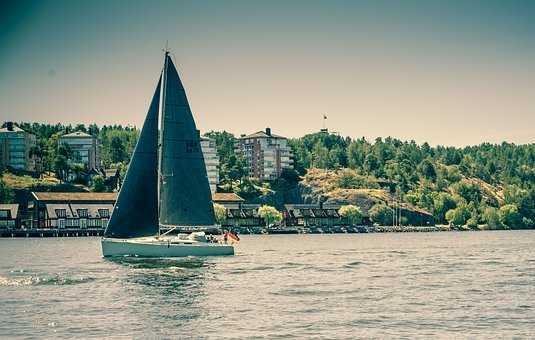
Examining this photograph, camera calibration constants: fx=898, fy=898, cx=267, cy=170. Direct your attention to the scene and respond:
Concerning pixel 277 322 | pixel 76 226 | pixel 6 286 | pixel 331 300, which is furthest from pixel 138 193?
pixel 76 226

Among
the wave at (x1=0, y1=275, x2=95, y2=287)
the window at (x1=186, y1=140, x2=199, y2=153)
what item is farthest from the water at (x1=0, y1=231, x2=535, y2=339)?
the window at (x1=186, y1=140, x2=199, y2=153)

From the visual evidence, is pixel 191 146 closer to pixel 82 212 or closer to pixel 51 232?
pixel 51 232

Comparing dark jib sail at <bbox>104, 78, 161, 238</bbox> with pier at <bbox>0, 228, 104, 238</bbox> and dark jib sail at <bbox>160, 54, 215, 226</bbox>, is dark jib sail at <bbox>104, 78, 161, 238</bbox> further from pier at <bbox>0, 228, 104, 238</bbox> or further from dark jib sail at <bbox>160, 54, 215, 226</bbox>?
pier at <bbox>0, 228, 104, 238</bbox>

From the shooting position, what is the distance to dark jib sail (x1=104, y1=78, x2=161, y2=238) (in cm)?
7950

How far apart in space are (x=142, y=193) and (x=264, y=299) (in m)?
31.6

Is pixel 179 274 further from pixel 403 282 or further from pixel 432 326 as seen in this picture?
pixel 432 326

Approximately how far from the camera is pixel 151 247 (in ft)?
259

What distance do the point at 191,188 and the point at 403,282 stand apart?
28621 millimetres

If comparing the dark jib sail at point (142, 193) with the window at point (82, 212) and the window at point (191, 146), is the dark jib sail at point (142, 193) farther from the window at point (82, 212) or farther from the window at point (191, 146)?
the window at point (82, 212)

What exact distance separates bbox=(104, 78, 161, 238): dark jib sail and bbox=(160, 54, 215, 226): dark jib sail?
134 cm

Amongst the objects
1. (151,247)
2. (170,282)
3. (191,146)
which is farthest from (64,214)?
(170,282)

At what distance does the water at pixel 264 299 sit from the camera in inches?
1620

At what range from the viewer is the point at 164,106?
8331 centimetres

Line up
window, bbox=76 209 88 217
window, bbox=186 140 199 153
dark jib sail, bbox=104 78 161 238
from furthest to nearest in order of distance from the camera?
window, bbox=76 209 88 217, window, bbox=186 140 199 153, dark jib sail, bbox=104 78 161 238
